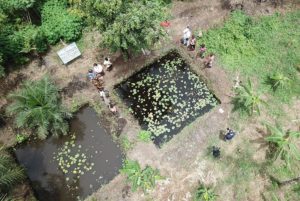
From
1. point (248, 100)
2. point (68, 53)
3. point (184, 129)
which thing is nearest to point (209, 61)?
point (248, 100)

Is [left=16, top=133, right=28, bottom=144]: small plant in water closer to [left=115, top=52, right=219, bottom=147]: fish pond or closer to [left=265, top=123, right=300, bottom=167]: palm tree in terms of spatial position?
[left=115, top=52, right=219, bottom=147]: fish pond

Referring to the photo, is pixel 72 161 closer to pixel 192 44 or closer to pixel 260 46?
pixel 192 44

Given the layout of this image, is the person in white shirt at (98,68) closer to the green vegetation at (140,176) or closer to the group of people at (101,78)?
the group of people at (101,78)

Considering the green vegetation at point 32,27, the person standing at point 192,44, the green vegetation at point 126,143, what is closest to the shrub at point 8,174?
the green vegetation at point 126,143

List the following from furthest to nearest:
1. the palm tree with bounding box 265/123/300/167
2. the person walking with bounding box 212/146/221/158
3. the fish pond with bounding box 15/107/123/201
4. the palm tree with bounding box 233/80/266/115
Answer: the palm tree with bounding box 233/80/266/115 < the person walking with bounding box 212/146/221/158 < the fish pond with bounding box 15/107/123/201 < the palm tree with bounding box 265/123/300/167

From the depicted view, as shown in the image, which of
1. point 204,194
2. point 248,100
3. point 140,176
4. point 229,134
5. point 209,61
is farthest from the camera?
point 209,61

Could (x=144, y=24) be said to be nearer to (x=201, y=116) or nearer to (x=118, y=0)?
(x=118, y=0)

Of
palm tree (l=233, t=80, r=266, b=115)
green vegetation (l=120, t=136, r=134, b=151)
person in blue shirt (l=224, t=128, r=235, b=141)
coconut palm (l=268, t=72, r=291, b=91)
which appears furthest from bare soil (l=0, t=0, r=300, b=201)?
coconut palm (l=268, t=72, r=291, b=91)
